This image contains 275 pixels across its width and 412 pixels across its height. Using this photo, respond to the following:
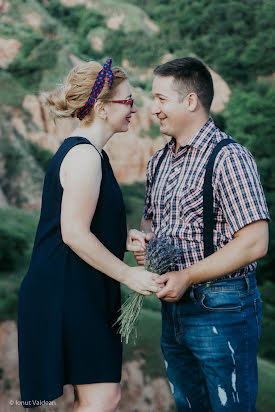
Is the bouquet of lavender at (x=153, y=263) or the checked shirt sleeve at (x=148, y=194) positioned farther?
the checked shirt sleeve at (x=148, y=194)

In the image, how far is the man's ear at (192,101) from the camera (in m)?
2.42

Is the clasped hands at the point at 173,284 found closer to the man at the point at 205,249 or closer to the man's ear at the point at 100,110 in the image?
the man at the point at 205,249

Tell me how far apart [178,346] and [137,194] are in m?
2.06

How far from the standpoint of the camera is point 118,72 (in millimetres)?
2273

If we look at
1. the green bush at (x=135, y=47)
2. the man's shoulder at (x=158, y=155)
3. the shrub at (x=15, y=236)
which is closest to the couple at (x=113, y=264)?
the man's shoulder at (x=158, y=155)

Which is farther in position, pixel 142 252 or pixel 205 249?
pixel 142 252

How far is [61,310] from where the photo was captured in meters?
2.10

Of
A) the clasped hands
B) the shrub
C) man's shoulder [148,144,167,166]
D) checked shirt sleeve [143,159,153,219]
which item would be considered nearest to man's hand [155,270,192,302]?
the clasped hands

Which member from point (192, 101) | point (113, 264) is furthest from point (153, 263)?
point (192, 101)

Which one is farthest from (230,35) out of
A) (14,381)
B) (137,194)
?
(14,381)

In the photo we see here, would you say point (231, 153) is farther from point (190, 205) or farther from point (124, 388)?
point (124, 388)

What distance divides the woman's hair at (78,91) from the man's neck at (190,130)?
0.43m

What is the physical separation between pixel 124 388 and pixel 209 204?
2.17 m

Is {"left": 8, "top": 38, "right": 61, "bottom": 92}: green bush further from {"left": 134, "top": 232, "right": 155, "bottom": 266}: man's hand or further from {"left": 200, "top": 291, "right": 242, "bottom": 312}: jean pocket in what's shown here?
{"left": 200, "top": 291, "right": 242, "bottom": 312}: jean pocket
